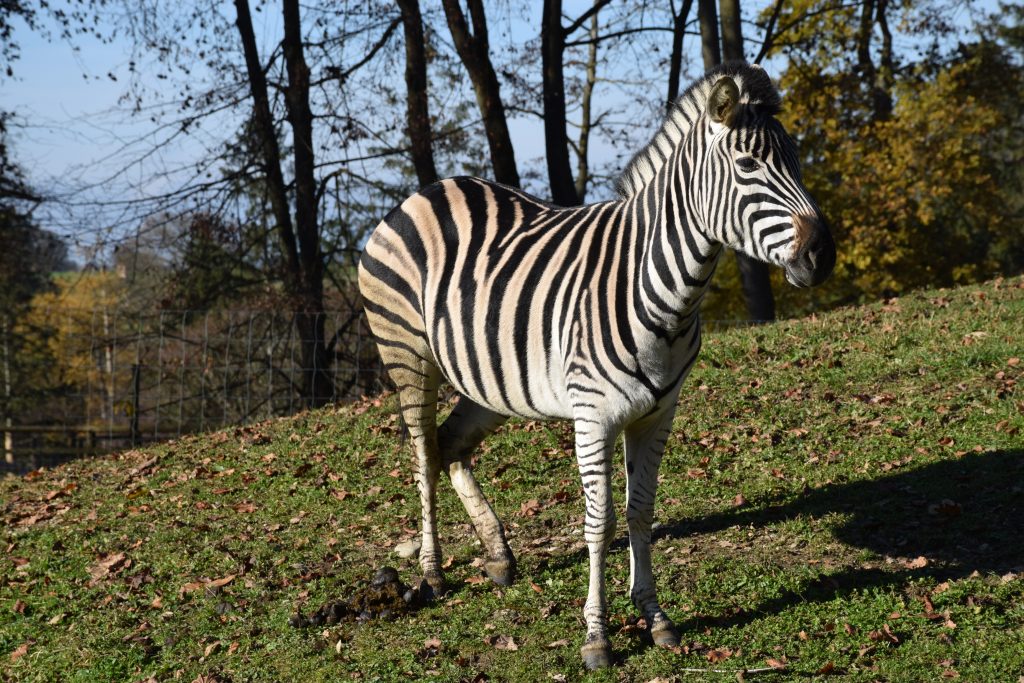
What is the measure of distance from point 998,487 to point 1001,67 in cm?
2498

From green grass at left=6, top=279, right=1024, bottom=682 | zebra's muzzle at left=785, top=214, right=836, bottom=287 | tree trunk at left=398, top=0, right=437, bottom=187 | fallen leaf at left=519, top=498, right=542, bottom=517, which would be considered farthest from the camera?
tree trunk at left=398, top=0, right=437, bottom=187

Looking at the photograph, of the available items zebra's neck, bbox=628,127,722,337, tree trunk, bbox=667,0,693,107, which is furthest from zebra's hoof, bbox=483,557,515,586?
tree trunk, bbox=667,0,693,107

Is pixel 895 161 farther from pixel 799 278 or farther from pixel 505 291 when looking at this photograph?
pixel 799 278

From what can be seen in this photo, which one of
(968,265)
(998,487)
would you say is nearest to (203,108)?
(998,487)

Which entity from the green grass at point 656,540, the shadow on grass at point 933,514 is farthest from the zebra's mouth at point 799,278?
the shadow on grass at point 933,514

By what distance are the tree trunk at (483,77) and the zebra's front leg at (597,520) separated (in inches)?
351

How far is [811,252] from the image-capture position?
4.21m

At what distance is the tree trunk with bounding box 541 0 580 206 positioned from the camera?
15.0 meters

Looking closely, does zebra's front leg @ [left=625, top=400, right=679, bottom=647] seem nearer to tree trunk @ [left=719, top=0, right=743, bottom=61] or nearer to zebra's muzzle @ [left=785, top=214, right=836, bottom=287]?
zebra's muzzle @ [left=785, top=214, right=836, bottom=287]

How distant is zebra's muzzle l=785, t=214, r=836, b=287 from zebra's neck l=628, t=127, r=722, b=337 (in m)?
0.57

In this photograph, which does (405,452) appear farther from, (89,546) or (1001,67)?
(1001,67)

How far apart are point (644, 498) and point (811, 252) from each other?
1851mm

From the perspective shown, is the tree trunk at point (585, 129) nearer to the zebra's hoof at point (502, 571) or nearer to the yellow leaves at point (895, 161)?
the yellow leaves at point (895, 161)

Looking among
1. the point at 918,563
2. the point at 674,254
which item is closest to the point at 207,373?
the point at 918,563
